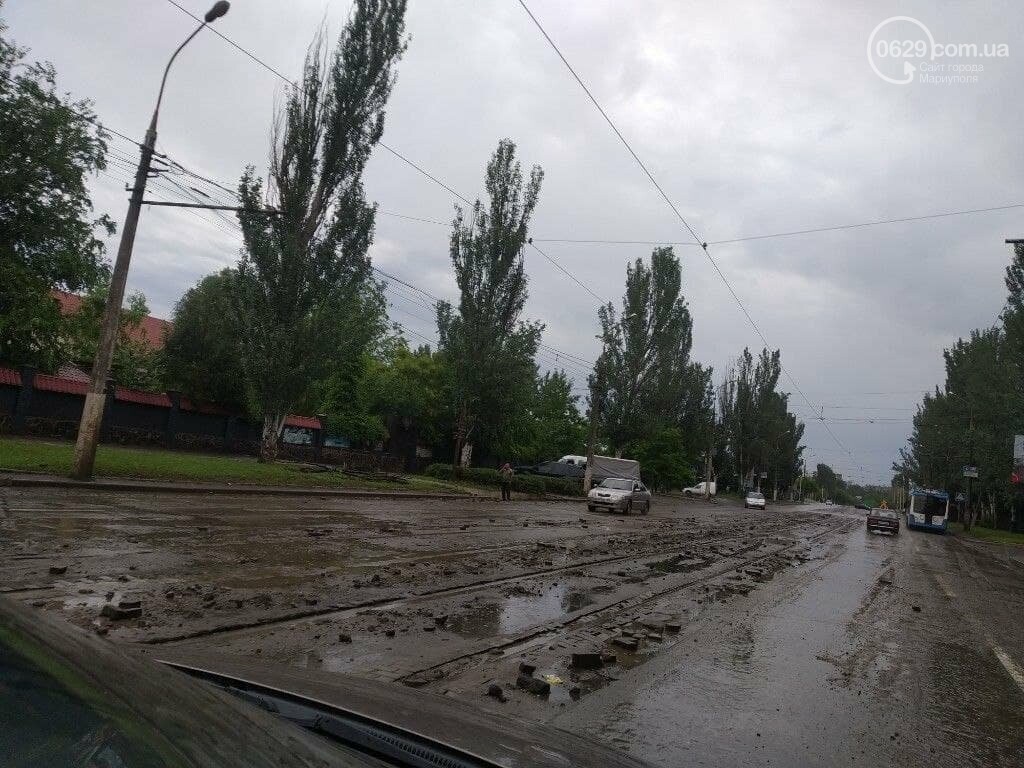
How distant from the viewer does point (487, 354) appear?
34.2 meters

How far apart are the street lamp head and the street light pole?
0.84 meters

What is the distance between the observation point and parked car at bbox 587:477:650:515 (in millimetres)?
29000

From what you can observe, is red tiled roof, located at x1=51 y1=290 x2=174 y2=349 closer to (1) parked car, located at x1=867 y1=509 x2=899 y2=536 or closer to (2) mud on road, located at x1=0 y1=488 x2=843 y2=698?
(2) mud on road, located at x1=0 y1=488 x2=843 y2=698

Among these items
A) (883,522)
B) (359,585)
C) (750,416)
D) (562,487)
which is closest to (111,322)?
(359,585)

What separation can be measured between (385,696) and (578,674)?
10.0 feet

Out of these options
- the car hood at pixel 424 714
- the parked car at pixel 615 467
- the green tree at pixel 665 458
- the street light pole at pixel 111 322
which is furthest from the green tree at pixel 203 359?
the green tree at pixel 665 458

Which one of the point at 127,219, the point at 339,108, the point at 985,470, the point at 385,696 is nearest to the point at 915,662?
the point at 385,696

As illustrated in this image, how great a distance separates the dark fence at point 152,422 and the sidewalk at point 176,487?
6.85 meters

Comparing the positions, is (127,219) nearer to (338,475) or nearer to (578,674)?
(338,475)

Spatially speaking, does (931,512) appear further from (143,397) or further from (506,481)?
(143,397)

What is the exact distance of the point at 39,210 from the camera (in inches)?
953

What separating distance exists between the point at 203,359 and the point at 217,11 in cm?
2171

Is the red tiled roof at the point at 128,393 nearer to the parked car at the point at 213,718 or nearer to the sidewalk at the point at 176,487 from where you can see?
the sidewalk at the point at 176,487

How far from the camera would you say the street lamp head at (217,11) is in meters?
15.1
